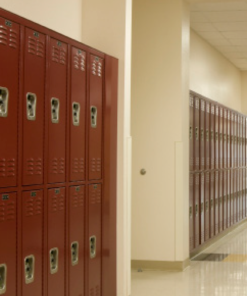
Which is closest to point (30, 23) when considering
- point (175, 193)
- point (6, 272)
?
point (6, 272)

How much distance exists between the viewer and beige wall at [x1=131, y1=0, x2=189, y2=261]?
6.98m

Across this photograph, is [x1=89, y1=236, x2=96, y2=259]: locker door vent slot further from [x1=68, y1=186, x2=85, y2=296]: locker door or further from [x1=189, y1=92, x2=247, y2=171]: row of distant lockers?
[x1=189, y1=92, x2=247, y2=171]: row of distant lockers

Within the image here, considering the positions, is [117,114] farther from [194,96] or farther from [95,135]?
[194,96]

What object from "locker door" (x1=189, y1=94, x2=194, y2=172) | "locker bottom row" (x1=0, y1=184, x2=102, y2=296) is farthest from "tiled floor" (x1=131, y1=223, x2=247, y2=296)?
"locker bottom row" (x1=0, y1=184, x2=102, y2=296)

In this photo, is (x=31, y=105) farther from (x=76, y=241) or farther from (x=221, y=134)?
(x=221, y=134)

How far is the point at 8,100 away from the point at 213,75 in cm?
783

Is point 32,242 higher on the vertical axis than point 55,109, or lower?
lower

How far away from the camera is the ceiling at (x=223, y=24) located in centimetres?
796

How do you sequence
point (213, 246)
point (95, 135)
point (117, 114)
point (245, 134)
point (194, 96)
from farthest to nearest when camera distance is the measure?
point (245, 134) < point (213, 246) < point (194, 96) < point (117, 114) < point (95, 135)

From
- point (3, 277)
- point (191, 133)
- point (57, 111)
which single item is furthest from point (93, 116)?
point (191, 133)

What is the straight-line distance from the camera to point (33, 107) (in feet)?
12.4

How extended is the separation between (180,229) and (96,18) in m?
2.77

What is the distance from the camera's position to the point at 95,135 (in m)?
4.71

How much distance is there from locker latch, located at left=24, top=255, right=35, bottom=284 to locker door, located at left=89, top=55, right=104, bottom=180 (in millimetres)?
1048
